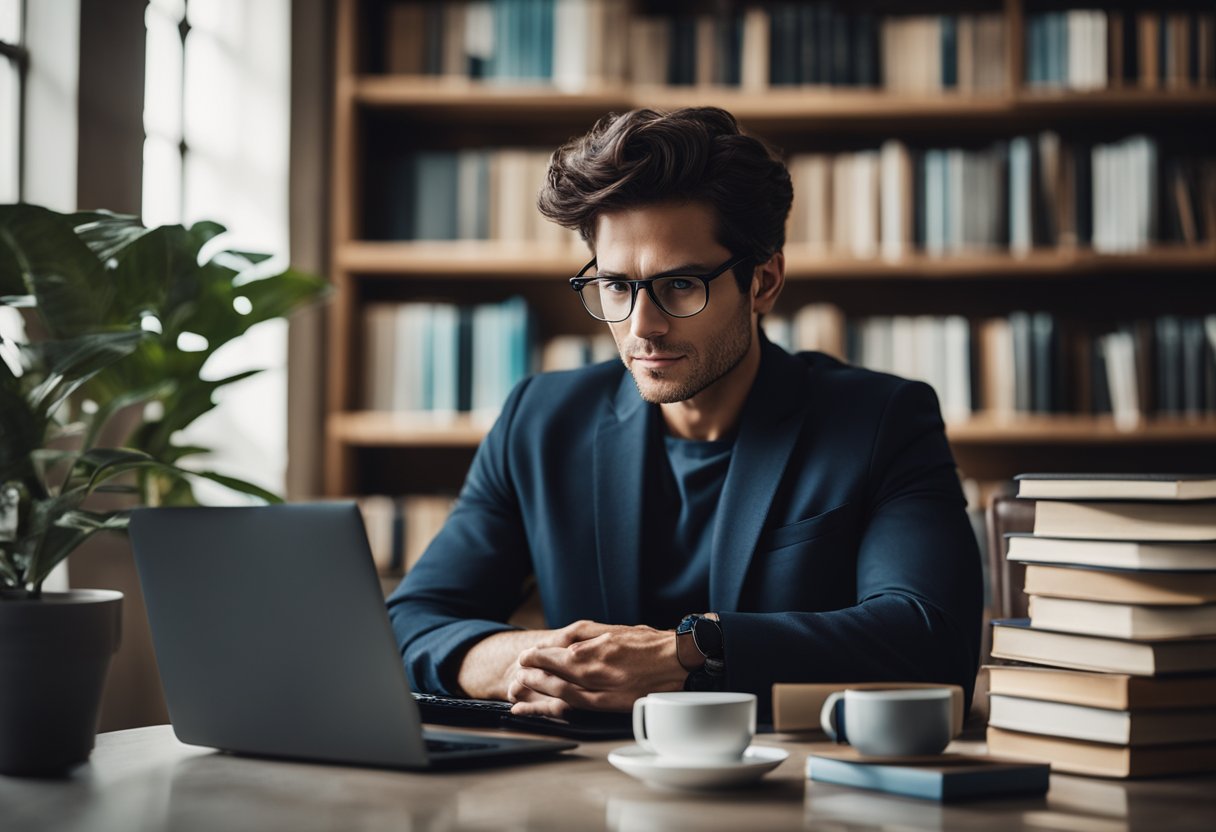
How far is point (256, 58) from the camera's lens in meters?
3.12

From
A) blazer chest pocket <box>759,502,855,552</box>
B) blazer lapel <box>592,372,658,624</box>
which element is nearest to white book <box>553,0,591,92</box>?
blazer lapel <box>592,372,658,624</box>

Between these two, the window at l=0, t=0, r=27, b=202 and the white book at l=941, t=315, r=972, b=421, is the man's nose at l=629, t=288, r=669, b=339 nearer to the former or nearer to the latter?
the window at l=0, t=0, r=27, b=202

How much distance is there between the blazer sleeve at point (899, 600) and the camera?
1.29 meters

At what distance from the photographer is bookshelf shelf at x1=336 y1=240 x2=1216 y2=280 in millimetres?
3053

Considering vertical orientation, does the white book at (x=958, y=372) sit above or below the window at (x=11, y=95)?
below

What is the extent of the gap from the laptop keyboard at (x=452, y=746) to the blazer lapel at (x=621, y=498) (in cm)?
61

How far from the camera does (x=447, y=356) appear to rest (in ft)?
10.4

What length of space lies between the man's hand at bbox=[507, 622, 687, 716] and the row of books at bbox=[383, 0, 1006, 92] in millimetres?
2143

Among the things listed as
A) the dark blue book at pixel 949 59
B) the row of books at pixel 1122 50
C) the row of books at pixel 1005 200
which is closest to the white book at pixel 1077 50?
the row of books at pixel 1122 50

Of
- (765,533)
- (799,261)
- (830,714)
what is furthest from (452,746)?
(799,261)

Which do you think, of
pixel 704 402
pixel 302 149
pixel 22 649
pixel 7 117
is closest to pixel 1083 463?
pixel 704 402

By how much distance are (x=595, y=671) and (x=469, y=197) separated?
2141 millimetres

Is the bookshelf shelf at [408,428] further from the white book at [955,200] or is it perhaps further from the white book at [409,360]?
the white book at [955,200]

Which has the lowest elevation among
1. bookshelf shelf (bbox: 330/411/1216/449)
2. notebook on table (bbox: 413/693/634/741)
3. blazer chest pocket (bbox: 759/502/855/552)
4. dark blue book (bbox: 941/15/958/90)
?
notebook on table (bbox: 413/693/634/741)
